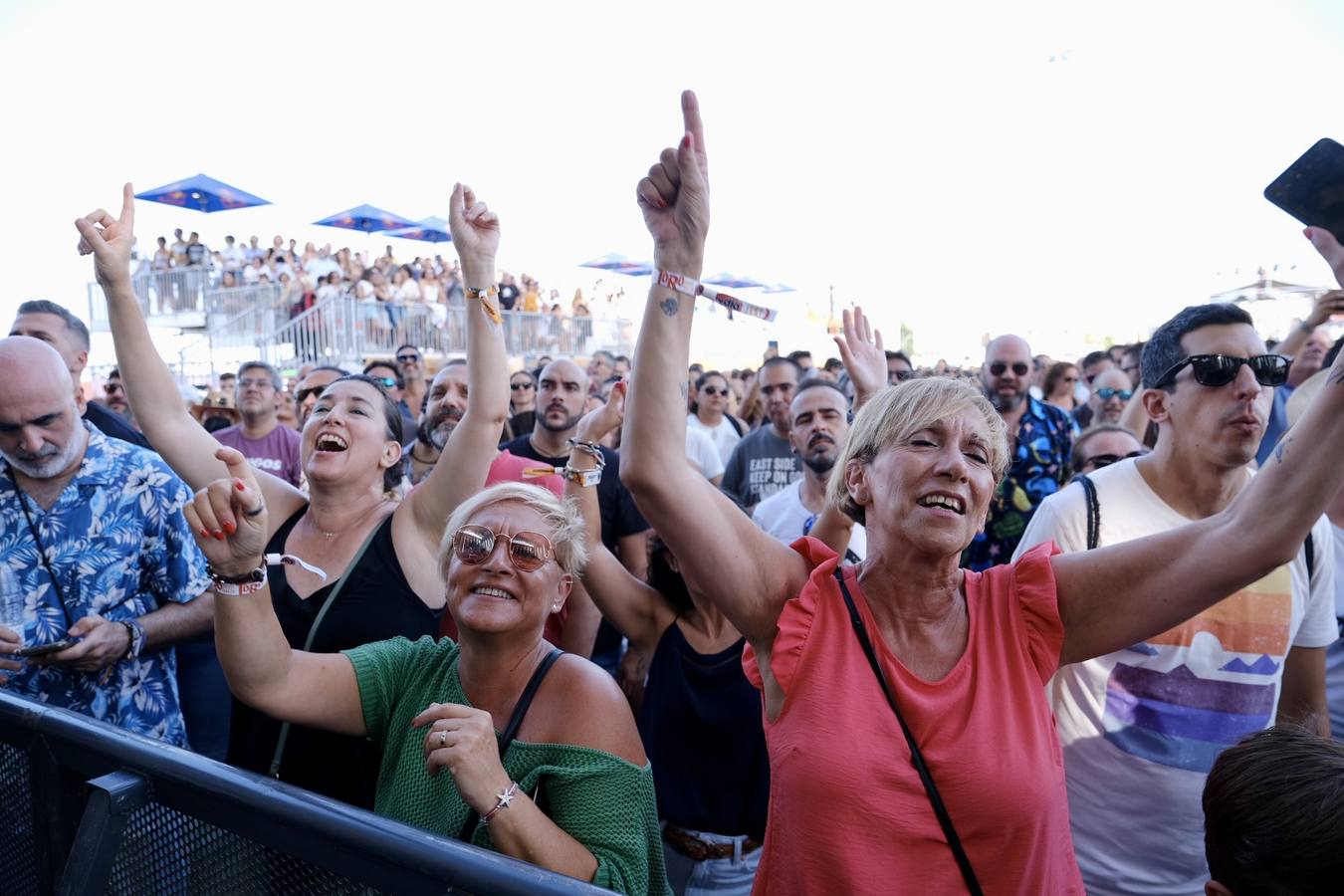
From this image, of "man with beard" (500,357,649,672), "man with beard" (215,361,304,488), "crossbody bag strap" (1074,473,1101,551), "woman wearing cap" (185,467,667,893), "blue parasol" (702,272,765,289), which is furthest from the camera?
"blue parasol" (702,272,765,289)

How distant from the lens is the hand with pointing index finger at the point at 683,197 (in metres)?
1.77

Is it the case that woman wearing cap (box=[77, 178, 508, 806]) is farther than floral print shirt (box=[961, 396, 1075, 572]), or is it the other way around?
floral print shirt (box=[961, 396, 1075, 572])

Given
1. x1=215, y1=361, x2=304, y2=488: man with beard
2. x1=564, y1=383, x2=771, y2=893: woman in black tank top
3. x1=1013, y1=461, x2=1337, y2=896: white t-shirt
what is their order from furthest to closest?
x1=215, y1=361, x2=304, y2=488: man with beard < x1=564, y1=383, x2=771, y2=893: woman in black tank top < x1=1013, y1=461, x2=1337, y2=896: white t-shirt

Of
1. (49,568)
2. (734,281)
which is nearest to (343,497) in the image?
(49,568)

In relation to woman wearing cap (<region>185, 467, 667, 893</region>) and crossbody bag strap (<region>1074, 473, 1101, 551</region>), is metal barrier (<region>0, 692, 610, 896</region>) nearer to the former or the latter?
woman wearing cap (<region>185, 467, 667, 893</region>)

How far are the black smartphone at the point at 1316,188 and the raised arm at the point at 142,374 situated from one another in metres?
2.72

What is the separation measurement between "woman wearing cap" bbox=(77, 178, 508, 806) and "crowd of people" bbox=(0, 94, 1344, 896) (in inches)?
0.4

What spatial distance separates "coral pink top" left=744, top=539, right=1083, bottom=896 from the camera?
1.60 m

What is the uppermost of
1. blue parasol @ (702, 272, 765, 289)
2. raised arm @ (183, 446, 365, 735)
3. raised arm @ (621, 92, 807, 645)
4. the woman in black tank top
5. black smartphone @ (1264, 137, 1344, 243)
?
blue parasol @ (702, 272, 765, 289)

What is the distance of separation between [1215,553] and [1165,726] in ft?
2.22

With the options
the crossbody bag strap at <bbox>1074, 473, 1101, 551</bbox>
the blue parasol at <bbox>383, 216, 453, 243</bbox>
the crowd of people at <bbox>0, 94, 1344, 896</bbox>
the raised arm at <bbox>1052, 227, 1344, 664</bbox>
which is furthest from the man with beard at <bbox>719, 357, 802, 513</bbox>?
the blue parasol at <bbox>383, 216, 453, 243</bbox>

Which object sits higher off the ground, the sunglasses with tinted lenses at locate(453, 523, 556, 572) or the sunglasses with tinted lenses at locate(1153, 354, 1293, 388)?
Result: the sunglasses with tinted lenses at locate(1153, 354, 1293, 388)

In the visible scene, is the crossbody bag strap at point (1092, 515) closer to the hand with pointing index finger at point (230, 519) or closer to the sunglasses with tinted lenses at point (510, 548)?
the sunglasses with tinted lenses at point (510, 548)

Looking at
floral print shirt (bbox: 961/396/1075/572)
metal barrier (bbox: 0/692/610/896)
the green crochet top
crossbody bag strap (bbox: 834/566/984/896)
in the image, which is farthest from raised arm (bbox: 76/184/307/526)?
floral print shirt (bbox: 961/396/1075/572)
